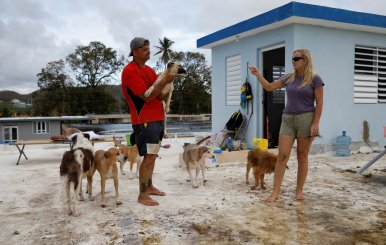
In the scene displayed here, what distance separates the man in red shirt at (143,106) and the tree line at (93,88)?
3929cm

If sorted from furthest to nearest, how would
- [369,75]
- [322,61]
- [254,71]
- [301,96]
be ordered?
[369,75]
[322,61]
[254,71]
[301,96]

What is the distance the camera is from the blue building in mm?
8039

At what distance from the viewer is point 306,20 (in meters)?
7.84

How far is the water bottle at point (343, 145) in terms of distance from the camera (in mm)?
8422

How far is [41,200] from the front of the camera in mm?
4699

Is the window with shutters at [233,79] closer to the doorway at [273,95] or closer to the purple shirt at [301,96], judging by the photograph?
the doorway at [273,95]

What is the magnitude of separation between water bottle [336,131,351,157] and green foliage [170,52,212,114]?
39985mm

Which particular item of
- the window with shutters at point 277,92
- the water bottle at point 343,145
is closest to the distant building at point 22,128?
the window with shutters at point 277,92

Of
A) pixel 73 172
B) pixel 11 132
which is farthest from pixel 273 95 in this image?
pixel 11 132

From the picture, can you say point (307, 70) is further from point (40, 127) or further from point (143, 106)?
point (40, 127)

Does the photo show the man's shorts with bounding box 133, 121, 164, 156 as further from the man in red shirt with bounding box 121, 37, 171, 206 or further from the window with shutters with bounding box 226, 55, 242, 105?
the window with shutters with bounding box 226, 55, 242, 105

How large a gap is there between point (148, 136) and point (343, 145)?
6.25 metres

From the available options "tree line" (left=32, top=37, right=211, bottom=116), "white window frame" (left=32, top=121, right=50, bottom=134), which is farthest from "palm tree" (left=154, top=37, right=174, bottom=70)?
"white window frame" (left=32, top=121, right=50, bottom=134)

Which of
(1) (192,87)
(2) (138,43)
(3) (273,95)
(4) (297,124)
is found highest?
(1) (192,87)
